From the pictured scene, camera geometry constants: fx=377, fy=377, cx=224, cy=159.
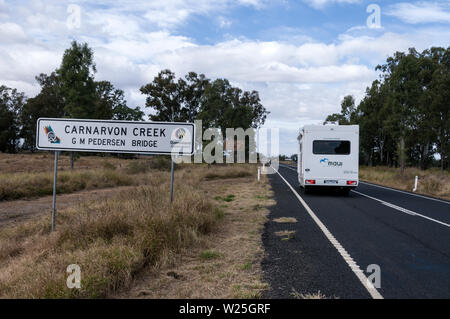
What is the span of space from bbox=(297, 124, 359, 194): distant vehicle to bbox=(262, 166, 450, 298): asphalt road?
472 centimetres

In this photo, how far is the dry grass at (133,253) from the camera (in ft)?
14.5

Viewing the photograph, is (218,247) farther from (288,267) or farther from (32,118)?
(32,118)

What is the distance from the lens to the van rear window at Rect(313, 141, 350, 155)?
16.3 meters

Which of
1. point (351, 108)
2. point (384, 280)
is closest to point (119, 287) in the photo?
point (384, 280)

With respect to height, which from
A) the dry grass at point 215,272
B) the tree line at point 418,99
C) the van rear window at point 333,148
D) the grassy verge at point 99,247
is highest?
the tree line at point 418,99

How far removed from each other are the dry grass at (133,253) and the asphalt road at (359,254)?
41 centimetres

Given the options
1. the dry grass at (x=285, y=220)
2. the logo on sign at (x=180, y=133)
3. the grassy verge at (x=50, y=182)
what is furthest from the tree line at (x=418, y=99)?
the logo on sign at (x=180, y=133)

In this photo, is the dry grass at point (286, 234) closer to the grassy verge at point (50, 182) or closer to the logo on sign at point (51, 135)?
the logo on sign at point (51, 135)

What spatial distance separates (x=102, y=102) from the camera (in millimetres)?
59812

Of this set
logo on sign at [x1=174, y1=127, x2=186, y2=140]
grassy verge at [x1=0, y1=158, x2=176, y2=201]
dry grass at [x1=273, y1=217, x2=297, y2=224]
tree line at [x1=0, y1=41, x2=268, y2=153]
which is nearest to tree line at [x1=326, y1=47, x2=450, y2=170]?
tree line at [x1=0, y1=41, x2=268, y2=153]

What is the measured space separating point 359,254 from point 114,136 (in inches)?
211

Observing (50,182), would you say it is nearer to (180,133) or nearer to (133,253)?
(180,133)

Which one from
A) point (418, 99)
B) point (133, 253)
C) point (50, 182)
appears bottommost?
point (50, 182)

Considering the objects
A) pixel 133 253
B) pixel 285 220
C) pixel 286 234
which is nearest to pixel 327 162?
pixel 285 220
